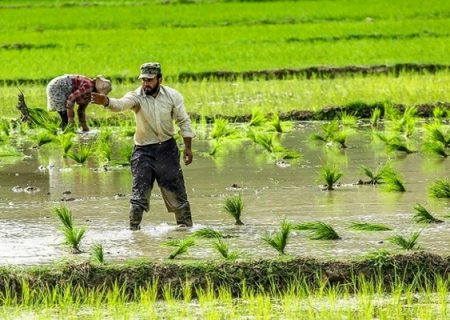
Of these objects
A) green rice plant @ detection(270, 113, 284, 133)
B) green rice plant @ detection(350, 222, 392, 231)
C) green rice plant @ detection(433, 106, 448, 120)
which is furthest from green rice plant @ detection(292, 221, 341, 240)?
green rice plant @ detection(433, 106, 448, 120)

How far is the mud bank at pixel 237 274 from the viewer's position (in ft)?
21.8

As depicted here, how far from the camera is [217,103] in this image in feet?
51.6

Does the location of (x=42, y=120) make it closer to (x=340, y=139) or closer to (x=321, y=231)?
(x=340, y=139)

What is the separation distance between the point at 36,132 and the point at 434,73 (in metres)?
7.02

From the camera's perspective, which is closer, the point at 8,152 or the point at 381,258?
the point at 381,258

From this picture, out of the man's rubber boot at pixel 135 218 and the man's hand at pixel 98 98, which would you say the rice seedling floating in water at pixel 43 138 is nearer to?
the man's rubber boot at pixel 135 218

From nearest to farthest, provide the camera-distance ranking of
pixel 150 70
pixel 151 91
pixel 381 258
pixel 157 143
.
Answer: pixel 381 258, pixel 150 70, pixel 151 91, pixel 157 143

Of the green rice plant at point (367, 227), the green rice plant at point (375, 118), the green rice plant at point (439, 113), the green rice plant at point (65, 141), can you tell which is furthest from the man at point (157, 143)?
the green rice plant at point (439, 113)

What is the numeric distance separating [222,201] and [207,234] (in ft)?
5.37

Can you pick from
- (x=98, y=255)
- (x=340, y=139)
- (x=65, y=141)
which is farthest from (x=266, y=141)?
(x=98, y=255)

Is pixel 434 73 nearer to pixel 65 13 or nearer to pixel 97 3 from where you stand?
pixel 65 13

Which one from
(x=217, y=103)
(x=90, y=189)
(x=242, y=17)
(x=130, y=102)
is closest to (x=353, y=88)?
(x=217, y=103)

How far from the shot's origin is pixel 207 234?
769 centimetres

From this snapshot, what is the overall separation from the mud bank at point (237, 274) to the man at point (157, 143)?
1.58 m
